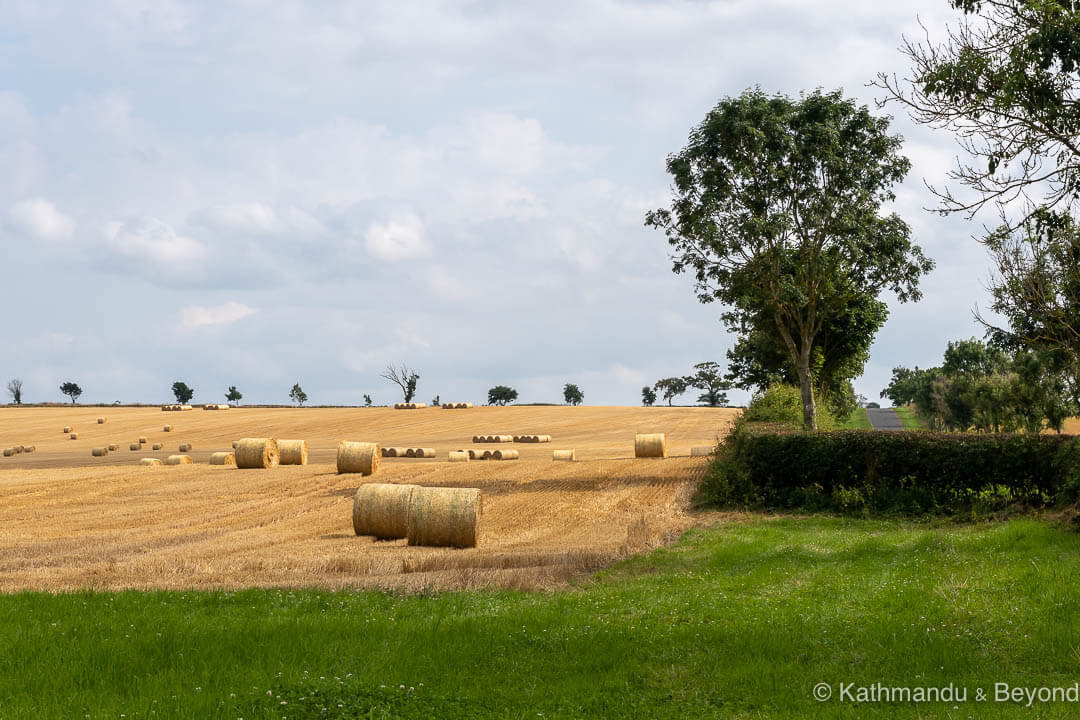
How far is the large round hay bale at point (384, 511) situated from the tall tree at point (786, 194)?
23143 mm

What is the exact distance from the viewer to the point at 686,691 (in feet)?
33.6

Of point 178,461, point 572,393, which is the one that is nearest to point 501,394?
point 572,393

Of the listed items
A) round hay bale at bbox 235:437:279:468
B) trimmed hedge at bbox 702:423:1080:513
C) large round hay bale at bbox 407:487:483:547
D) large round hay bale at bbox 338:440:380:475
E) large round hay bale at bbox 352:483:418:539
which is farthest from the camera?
round hay bale at bbox 235:437:279:468

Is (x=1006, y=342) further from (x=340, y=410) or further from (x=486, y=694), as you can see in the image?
(x=340, y=410)

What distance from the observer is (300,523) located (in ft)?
85.1

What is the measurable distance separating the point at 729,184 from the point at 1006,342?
59.9ft

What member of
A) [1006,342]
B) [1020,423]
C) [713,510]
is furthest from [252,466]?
[1020,423]

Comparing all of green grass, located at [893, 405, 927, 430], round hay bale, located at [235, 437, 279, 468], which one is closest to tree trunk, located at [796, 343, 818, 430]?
round hay bale, located at [235, 437, 279, 468]

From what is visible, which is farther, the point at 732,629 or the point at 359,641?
the point at 732,629

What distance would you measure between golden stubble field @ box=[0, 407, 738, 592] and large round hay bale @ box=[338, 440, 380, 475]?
1.94ft

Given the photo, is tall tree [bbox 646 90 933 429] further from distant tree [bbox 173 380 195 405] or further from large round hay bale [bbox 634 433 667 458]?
distant tree [bbox 173 380 195 405]

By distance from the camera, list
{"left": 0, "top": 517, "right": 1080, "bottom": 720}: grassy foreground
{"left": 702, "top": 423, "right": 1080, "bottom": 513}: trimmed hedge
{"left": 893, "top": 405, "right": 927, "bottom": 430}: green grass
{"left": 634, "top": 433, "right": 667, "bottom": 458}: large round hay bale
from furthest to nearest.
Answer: {"left": 893, "top": 405, "right": 927, "bottom": 430}: green grass < {"left": 634, "top": 433, "right": 667, "bottom": 458}: large round hay bale < {"left": 702, "top": 423, "right": 1080, "bottom": 513}: trimmed hedge < {"left": 0, "top": 517, "right": 1080, "bottom": 720}: grassy foreground

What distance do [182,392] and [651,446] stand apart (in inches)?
5096

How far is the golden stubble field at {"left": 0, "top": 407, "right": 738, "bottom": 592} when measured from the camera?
17.8 m
